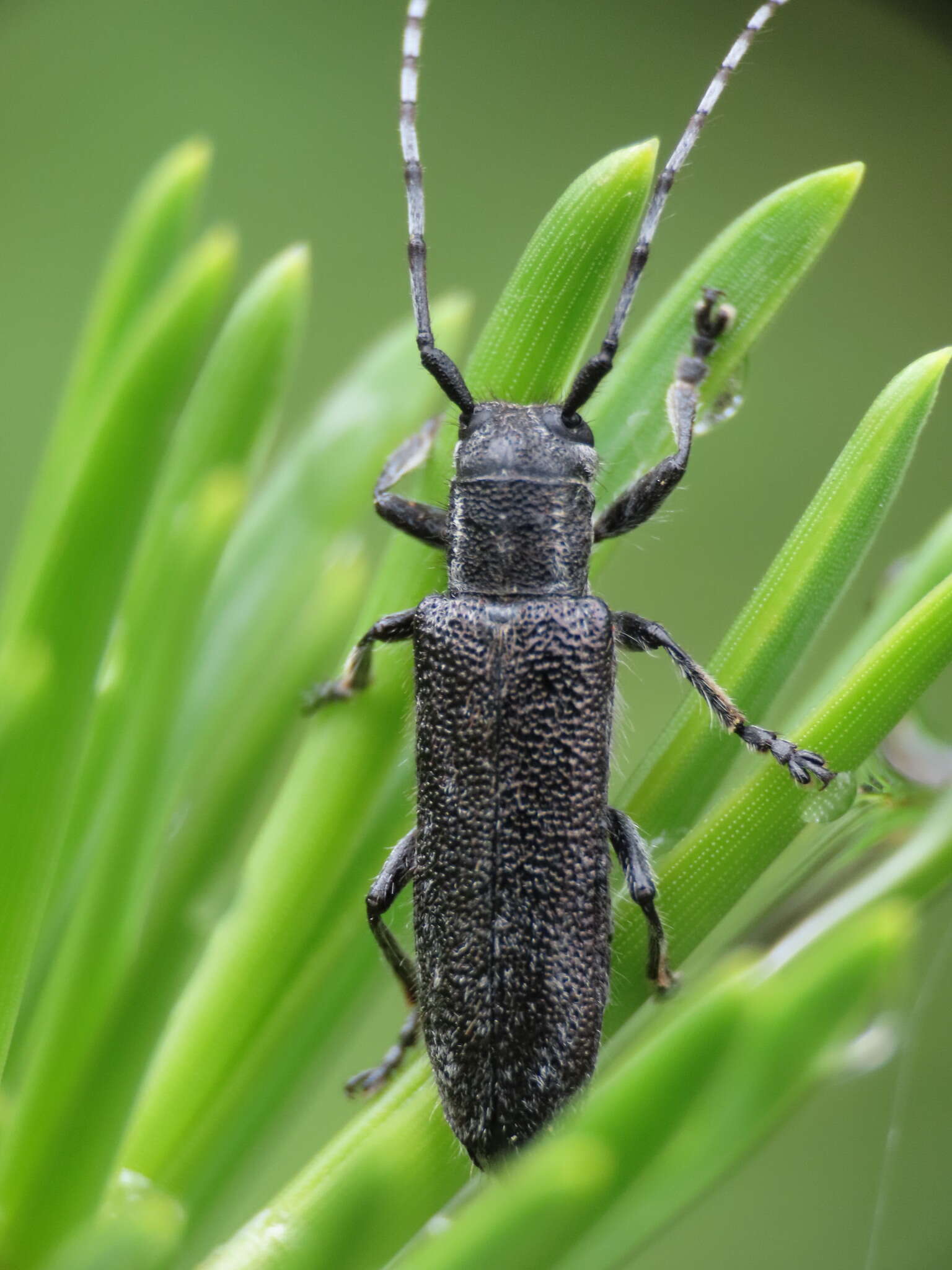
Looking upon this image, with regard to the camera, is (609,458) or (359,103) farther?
(359,103)

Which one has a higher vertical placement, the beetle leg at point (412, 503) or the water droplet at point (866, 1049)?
the beetle leg at point (412, 503)

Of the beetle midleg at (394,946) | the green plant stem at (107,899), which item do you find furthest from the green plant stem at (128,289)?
the beetle midleg at (394,946)

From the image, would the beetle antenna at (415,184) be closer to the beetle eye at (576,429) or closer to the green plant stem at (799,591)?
the beetle eye at (576,429)

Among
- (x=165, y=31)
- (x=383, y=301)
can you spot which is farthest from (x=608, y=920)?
(x=165, y=31)

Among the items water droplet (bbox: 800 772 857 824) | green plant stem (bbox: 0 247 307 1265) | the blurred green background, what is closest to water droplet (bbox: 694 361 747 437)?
water droplet (bbox: 800 772 857 824)

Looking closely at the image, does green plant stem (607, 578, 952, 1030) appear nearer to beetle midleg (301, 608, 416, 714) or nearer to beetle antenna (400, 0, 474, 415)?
beetle midleg (301, 608, 416, 714)

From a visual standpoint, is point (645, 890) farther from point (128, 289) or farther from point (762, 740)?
point (128, 289)

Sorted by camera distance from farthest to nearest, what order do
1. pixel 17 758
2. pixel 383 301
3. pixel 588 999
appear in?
1. pixel 383 301
2. pixel 588 999
3. pixel 17 758

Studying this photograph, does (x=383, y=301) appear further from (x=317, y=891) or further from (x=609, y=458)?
(x=317, y=891)
